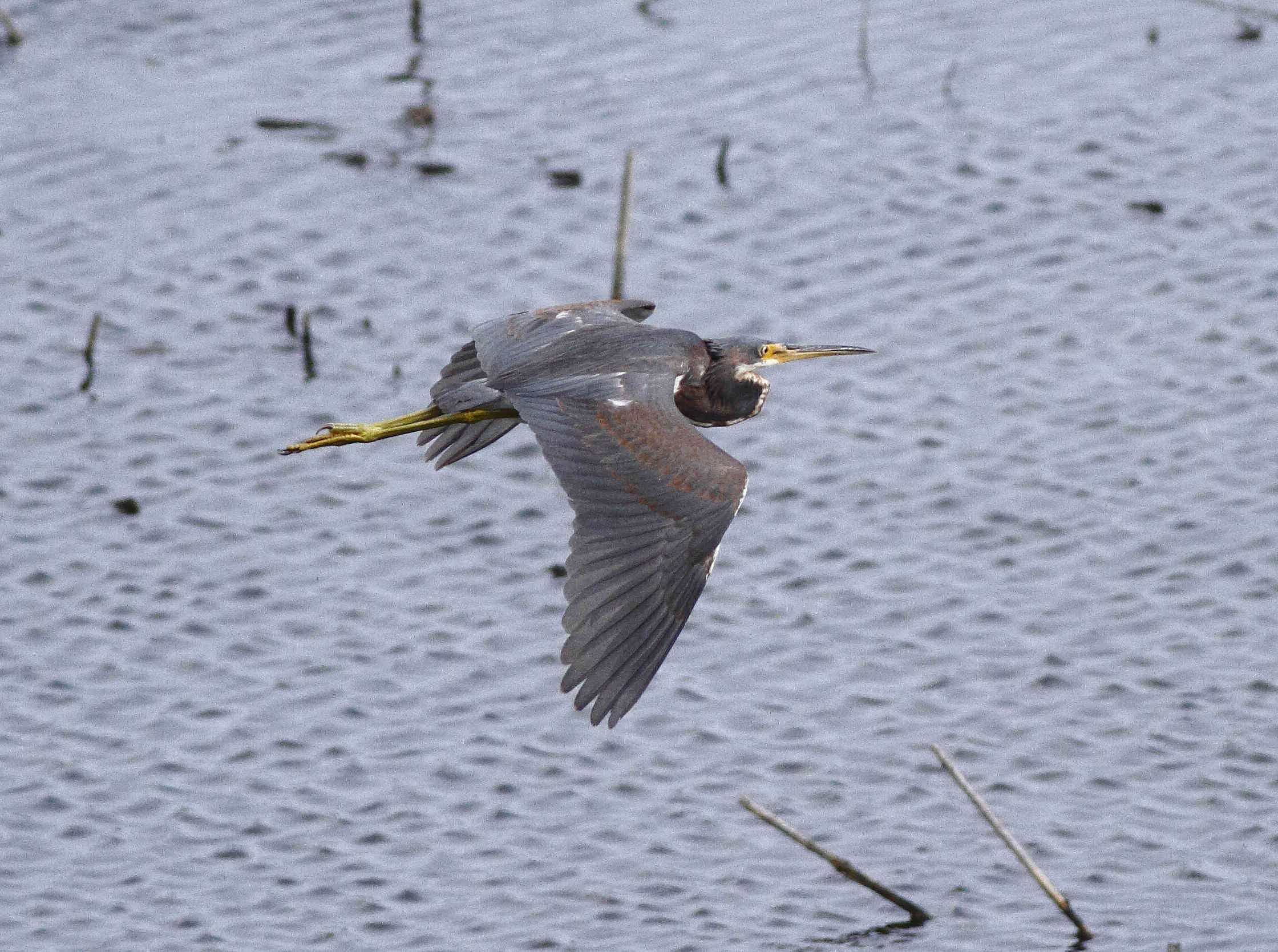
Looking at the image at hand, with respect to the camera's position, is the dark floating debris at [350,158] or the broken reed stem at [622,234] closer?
the broken reed stem at [622,234]

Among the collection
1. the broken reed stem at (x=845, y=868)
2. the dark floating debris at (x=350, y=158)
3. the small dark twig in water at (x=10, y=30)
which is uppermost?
the small dark twig in water at (x=10, y=30)

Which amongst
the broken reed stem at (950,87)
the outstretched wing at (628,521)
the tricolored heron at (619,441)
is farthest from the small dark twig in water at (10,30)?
the outstretched wing at (628,521)

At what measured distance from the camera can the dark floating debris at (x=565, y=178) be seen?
18422 mm

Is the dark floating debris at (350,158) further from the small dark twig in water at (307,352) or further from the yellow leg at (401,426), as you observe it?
the yellow leg at (401,426)

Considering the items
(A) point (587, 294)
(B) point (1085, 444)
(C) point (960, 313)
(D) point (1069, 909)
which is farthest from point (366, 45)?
(D) point (1069, 909)

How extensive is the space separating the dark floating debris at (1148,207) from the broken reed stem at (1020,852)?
7.12 metres

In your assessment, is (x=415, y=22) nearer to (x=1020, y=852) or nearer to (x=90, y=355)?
(x=90, y=355)

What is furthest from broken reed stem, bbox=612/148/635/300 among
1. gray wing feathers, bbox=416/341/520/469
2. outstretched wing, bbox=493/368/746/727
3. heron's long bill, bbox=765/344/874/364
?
outstretched wing, bbox=493/368/746/727

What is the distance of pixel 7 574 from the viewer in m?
14.7

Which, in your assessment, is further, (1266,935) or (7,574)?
(7,574)

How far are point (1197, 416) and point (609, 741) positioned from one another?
477 centimetres

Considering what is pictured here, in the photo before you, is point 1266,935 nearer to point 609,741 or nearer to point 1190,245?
point 609,741

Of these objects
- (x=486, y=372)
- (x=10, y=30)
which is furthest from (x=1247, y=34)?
(x=486, y=372)

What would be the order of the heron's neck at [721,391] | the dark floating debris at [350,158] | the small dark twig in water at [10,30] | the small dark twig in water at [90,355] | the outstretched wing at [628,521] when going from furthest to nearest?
the small dark twig in water at [10,30] → the dark floating debris at [350,158] → the small dark twig in water at [90,355] → the heron's neck at [721,391] → the outstretched wing at [628,521]
